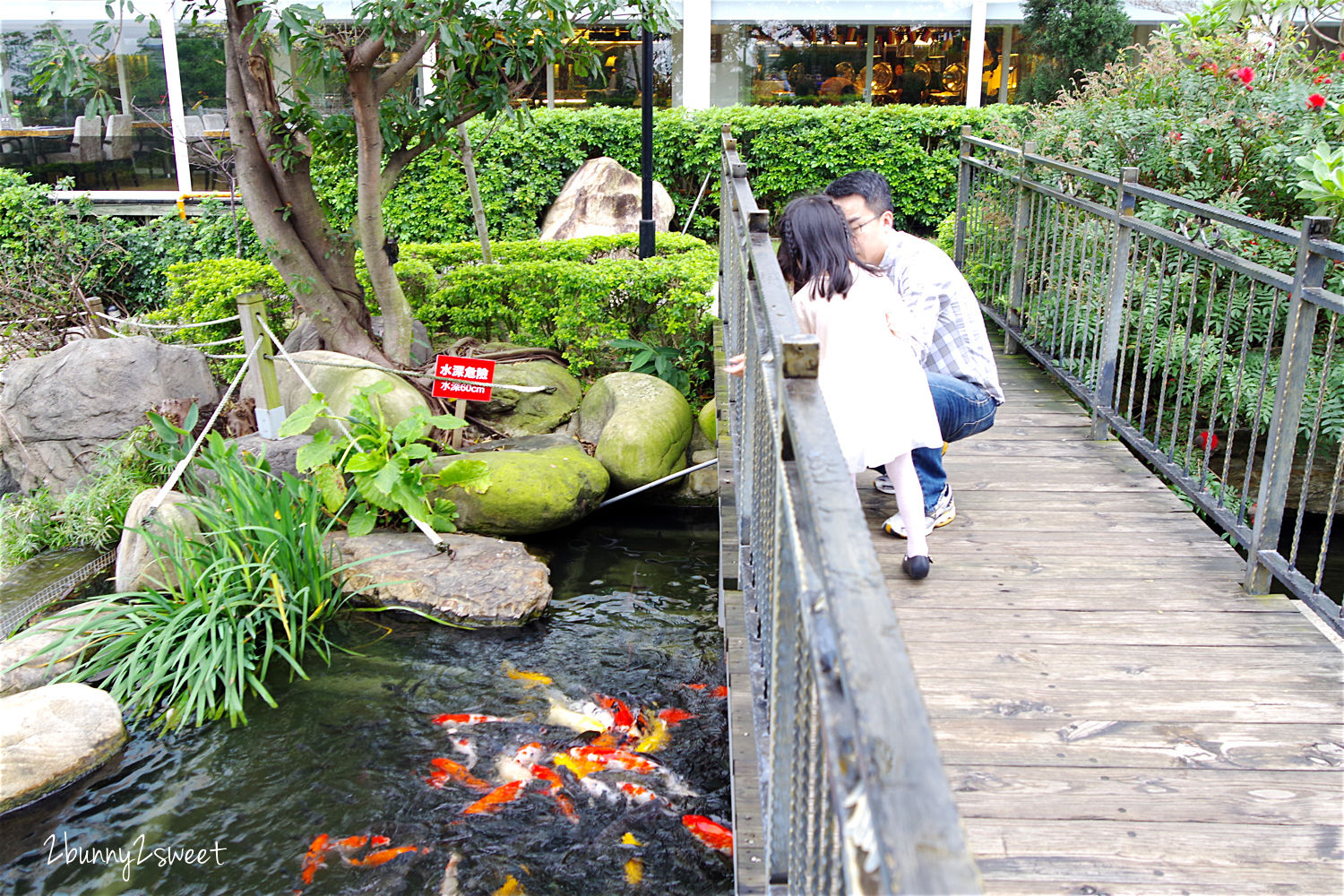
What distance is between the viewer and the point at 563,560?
6.65m

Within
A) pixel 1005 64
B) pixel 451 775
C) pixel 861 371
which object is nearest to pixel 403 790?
pixel 451 775

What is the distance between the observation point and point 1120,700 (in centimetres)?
276

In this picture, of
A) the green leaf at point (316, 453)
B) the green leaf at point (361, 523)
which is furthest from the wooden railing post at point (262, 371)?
the green leaf at point (361, 523)

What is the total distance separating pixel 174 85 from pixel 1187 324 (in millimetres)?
12937

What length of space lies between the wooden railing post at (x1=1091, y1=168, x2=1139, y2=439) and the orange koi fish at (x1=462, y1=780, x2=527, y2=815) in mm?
3076

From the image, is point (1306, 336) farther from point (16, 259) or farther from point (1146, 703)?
point (16, 259)

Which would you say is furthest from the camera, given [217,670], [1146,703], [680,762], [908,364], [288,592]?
[288,592]

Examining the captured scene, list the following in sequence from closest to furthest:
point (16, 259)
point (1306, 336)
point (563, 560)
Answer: point (1306, 336)
point (563, 560)
point (16, 259)

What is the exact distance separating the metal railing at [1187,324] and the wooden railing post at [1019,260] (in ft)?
0.04

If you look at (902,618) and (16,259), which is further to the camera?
(16,259)

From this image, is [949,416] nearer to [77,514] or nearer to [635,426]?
[635,426]

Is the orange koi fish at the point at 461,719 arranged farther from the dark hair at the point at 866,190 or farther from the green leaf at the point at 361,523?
the dark hair at the point at 866,190

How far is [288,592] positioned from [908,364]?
358cm

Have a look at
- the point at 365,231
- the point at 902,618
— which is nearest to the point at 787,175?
the point at 365,231
